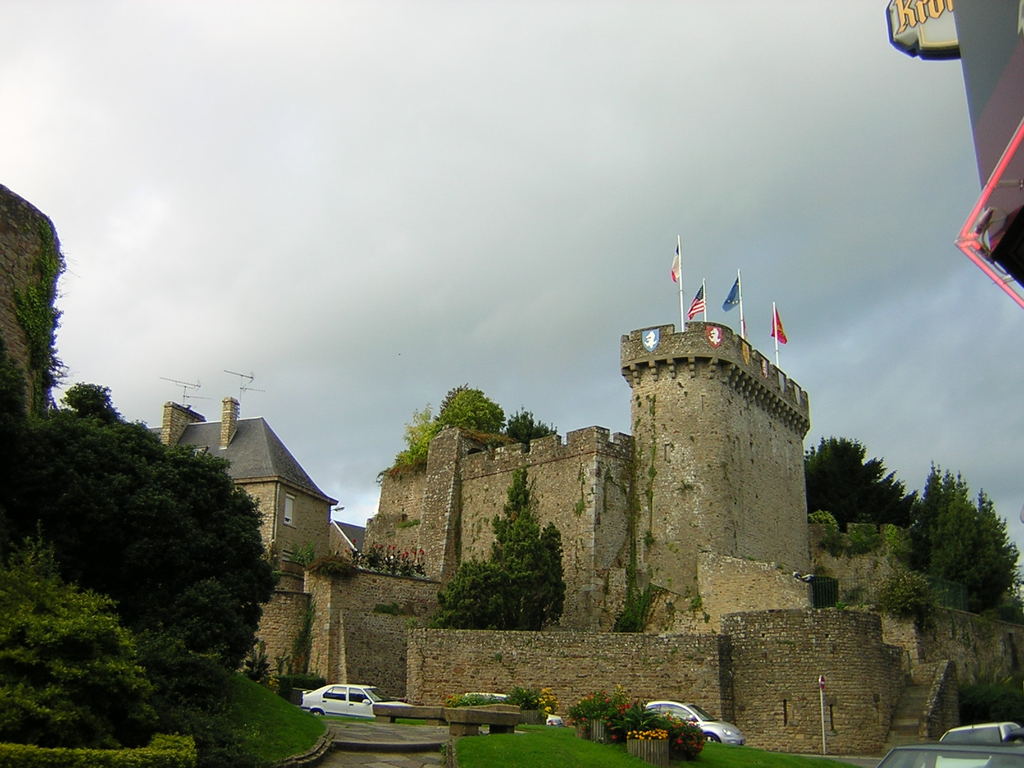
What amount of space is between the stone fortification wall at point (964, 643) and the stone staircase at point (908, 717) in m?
1.89

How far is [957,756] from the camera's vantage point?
8602 mm

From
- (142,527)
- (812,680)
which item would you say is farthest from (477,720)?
(812,680)

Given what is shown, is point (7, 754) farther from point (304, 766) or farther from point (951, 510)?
point (951, 510)

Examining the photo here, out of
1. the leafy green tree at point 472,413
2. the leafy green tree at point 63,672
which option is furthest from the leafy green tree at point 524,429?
the leafy green tree at point 63,672

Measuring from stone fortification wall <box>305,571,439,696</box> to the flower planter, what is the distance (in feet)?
50.9

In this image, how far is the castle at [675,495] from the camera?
1380 inches

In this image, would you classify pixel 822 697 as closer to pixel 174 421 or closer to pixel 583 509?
pixel 583 509

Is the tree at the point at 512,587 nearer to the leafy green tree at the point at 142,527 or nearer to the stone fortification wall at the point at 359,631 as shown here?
the stone fortification wall at the point at 359,631

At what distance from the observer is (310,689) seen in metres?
30.7

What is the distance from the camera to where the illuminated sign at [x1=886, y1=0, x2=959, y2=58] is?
A: 13.0 metres

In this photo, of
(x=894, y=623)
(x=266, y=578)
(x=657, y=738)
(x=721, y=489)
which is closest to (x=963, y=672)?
(x=894, y=623)

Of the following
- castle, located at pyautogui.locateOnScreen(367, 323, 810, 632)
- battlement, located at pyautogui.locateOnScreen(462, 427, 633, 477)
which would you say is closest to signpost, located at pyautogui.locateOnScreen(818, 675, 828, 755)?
castle, located at pyautogui.locateOnScreen(367, 323, 810, 632)

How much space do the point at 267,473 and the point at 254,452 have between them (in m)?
1.51

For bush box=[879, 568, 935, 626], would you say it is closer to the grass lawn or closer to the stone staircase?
the stone staircase
